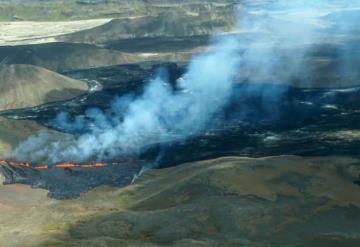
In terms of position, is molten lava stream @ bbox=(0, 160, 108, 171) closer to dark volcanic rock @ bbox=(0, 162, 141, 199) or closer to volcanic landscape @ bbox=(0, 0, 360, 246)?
volcanic landscape @ bbox=(0, 0, 360, 246)

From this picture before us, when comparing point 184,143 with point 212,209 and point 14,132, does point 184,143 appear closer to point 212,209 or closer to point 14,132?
point 14,132

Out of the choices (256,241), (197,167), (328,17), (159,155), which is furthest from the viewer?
(328,17)

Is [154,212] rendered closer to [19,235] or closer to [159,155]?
[19,235]

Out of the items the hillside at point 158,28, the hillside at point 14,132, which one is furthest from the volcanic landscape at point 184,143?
the hillside at point 158,28

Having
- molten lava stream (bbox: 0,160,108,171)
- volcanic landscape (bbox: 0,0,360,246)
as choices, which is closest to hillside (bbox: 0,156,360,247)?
volcanic landscape (bbox: 0,0,360,246)

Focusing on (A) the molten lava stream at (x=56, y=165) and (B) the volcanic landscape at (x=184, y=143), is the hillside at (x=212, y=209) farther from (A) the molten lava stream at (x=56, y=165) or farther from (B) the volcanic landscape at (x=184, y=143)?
(A) the molten lava stream at (x=56, y=165)

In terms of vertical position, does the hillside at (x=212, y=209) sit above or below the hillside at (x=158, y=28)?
above

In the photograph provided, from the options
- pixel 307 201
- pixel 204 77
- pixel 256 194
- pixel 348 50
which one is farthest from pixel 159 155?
pixel 348 50

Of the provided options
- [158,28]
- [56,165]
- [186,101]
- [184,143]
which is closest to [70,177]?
[56,165]
